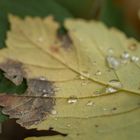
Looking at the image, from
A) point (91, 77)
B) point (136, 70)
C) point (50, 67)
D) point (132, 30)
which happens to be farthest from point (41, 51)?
point (132, 30)

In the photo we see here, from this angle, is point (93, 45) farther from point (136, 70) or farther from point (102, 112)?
point (102, 112)

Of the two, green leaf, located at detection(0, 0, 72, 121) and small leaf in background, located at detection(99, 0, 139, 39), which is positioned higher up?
small leaf in background, located at detection(99, 0, 139, 39)

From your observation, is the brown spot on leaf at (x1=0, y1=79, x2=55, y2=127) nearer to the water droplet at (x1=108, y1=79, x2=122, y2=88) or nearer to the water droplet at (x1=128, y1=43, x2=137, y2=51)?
the water droplet at (x1=108, y1=79, x2=122, y2=88)

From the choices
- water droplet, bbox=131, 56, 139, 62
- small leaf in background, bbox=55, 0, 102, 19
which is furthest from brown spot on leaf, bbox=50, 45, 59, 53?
small leaf in background, bbox=55, 0, 102, 19

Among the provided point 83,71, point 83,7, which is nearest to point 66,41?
point 83,71

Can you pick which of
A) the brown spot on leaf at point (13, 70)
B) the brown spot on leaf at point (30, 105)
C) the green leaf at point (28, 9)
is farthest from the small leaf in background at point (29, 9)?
the brown spot on leaf at point (30, 105)

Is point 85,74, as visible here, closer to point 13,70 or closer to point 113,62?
point 113,62

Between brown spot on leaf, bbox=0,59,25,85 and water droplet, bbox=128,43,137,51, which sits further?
water droplet, bbox=128,43,137,51
